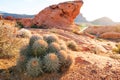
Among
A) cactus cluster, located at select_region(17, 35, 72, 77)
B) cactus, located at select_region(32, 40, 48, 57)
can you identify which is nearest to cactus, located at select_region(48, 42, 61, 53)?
cactus cluster, located at select_region(17, 35, 72, 77)

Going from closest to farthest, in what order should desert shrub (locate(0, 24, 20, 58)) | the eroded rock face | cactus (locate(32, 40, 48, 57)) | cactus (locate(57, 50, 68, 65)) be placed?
1. cactus (locate(57, 50, 68, 65))
2. cactus (locate(32, 40, 48, 57))
3. desert shrub (locate(0, 24, 20, 58))
4. the eroded rock face

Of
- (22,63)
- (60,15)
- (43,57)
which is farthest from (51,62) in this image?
(60,15)

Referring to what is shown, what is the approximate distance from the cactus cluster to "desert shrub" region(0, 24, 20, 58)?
6.79 ft

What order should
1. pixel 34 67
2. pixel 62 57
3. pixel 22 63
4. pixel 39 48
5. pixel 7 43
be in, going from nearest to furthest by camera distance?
pixel 34 67, pixel 62 57, pixel 39 48, pixel 22 63, pixel 7 43

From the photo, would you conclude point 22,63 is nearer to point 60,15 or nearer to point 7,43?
point 7,43

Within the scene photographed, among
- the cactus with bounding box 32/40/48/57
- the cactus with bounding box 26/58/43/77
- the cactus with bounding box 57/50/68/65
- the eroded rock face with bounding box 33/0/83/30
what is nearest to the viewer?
the cactus with bounding box 26/58/43/77

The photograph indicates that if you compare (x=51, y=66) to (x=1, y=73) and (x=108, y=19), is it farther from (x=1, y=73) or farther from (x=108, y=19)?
(x=108, y=19)

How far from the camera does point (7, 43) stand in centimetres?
1104

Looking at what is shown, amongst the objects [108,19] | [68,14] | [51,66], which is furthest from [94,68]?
[108,19]

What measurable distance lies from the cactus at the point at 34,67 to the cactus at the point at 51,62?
0.56 feet

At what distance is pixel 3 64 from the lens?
376 inches

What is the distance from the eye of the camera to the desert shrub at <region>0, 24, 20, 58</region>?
35.0 ft

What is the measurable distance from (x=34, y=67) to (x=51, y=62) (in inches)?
19.3

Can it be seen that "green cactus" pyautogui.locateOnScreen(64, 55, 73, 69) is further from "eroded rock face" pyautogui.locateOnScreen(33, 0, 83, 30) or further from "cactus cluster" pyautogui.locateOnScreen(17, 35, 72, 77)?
"eroded rock face" pyautogui.locateOnScreen(33, 0, 83, 30)
